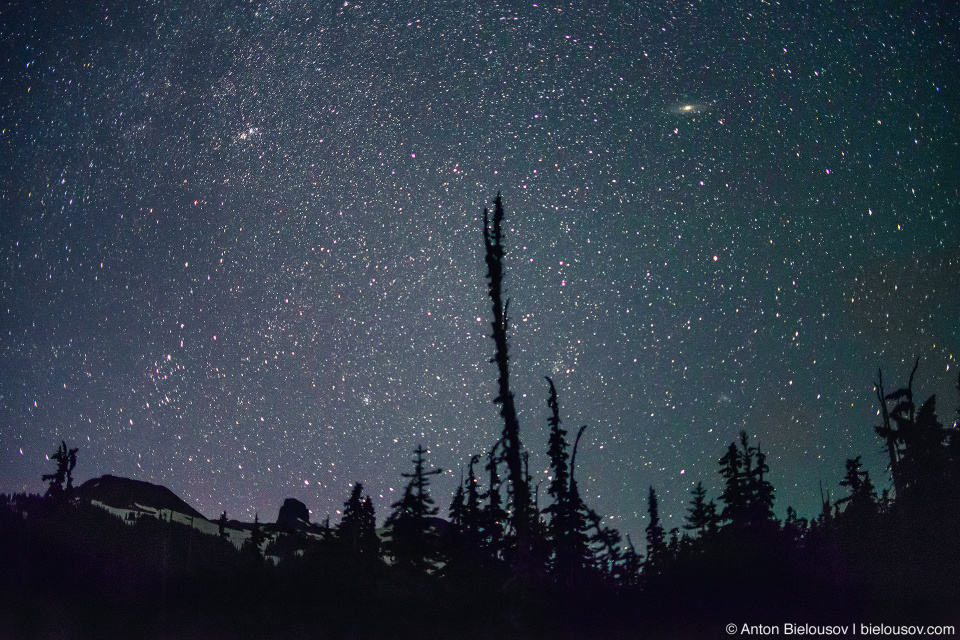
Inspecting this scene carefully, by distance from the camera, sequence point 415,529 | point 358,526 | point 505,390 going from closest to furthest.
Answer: point 505,390 < point 415,529 < point 358,526

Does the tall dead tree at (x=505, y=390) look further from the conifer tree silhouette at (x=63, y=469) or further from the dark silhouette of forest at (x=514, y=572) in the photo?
the conifer tree silhouette at (x=63, y=469)

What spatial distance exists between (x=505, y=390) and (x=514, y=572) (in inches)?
252

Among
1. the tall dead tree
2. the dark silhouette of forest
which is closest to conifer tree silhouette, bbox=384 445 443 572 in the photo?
the dark silhouette of forest

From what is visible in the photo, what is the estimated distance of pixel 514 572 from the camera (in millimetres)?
21797

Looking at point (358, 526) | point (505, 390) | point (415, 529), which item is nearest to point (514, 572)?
point (505, 390)

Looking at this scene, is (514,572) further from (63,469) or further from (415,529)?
(63,469)

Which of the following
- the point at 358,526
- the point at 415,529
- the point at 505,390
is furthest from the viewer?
the point at 358,526

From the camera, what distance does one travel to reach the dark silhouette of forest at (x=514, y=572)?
26531 millimetres

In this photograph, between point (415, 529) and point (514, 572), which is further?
point (415, 529)

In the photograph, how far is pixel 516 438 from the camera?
20.6 meters

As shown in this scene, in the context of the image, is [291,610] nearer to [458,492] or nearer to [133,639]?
[133,639]

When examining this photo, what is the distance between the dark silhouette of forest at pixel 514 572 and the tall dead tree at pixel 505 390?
0.05 m

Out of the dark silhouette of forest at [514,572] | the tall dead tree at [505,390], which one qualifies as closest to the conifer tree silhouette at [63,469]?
the dark silhouette of forest at [514,572]

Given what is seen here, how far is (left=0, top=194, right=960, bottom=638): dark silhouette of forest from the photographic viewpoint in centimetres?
2653
